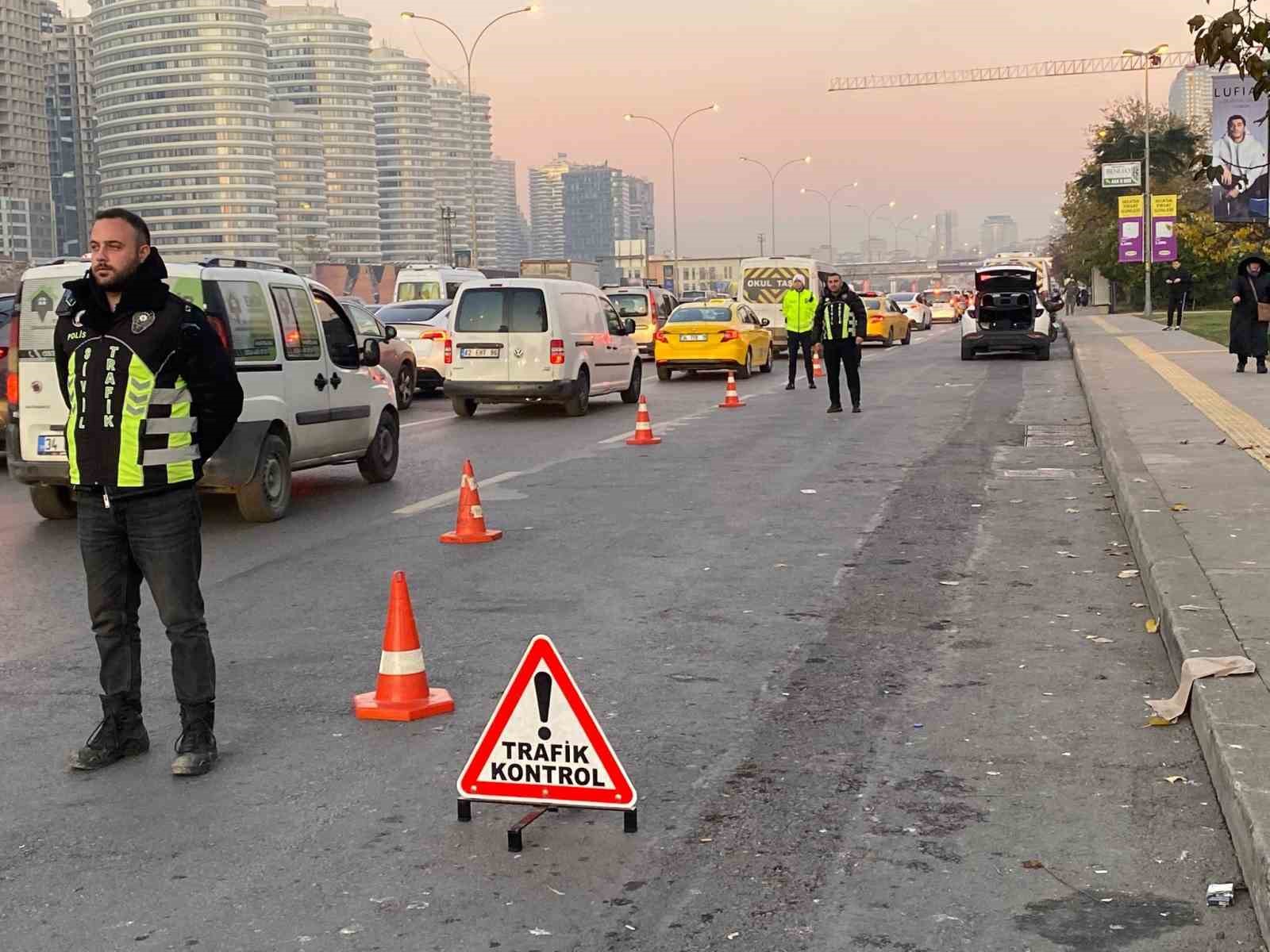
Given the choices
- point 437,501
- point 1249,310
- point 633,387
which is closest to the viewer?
point 437,501

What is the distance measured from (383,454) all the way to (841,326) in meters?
7.52

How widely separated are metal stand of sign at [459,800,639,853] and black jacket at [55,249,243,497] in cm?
160

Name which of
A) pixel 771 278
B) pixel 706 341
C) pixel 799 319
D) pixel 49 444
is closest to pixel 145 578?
pixel 49 444

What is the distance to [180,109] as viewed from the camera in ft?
635

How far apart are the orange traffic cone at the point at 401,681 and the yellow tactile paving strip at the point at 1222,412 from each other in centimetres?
840

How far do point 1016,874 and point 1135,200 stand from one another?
186 feet

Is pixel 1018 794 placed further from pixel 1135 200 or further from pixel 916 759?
pixel 1135 200

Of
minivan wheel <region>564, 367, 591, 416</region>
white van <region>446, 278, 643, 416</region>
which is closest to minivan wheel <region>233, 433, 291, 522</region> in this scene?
white van <region>446, 278, 643, 416</region>

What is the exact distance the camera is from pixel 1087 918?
13.2ft

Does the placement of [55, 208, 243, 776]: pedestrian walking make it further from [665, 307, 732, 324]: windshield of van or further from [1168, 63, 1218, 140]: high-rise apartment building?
[1168, 63, 1218, 140]: high-rise apartment building

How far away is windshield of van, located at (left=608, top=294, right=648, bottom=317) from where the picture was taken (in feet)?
Result: 124

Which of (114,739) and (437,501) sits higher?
(114,739)

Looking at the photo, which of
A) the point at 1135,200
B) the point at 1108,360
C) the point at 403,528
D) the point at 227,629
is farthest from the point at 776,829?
the point at 1135,200

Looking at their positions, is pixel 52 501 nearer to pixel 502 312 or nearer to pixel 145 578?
pixel 145 578
